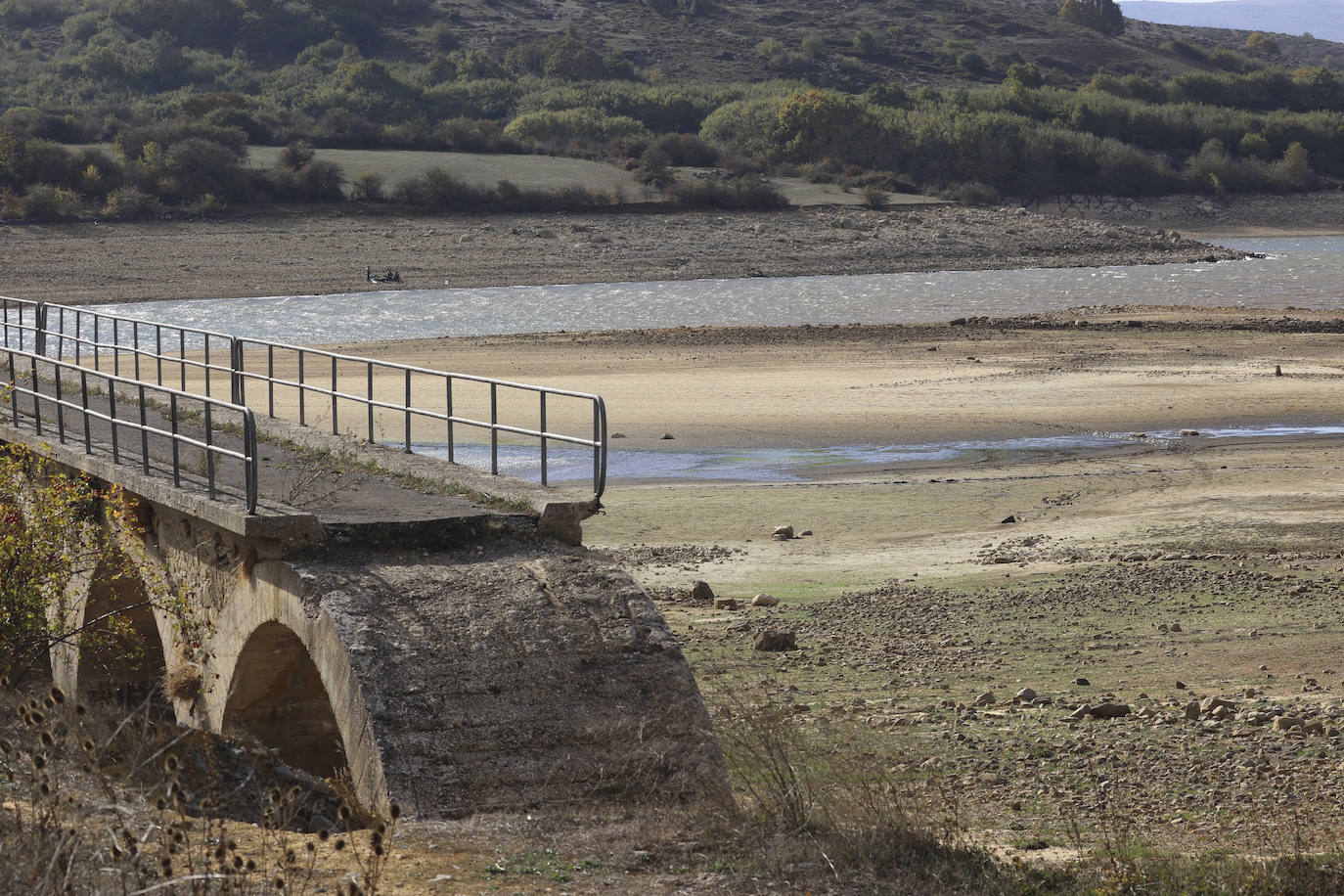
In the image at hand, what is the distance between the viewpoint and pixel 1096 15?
15888 centimetres

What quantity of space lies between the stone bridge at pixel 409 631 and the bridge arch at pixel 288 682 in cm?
2

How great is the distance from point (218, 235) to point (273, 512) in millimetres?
48340

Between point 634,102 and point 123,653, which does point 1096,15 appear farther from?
point 123,653

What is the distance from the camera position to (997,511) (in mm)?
17797

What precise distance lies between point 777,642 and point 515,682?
4050 mm

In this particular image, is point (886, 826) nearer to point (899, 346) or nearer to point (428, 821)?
point (428, 821)

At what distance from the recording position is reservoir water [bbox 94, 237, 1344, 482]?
135ft

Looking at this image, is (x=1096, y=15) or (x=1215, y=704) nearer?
(x=1215, y=704)

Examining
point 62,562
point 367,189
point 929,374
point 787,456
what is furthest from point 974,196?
point 62,562

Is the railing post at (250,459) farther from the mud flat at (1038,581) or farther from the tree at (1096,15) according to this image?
the tree at (1096,15)

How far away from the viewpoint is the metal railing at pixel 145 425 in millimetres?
9586

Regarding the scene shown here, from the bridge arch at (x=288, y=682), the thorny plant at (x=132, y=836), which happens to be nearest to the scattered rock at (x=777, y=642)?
the bridge arch at (x=288, y=682)

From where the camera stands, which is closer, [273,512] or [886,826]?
[886,826]

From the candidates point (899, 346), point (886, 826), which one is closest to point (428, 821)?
point (886, 826)
